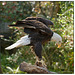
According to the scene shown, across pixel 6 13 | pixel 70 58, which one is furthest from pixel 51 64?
pixel 6 13

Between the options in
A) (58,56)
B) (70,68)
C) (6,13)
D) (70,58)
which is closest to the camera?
(70,58)

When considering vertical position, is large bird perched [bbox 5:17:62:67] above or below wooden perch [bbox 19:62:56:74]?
above

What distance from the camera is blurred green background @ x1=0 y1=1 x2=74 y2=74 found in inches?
151

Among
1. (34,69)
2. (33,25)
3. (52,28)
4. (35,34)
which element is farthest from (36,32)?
(52,28)

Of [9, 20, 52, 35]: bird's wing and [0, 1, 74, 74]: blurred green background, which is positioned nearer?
[9, 20, 52, 35]: bird's wing

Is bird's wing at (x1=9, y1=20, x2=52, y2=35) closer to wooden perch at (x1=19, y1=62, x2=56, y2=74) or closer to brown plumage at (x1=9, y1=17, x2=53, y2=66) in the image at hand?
brown plumage at (x1=9, y1=17, x2=53, y2=66)

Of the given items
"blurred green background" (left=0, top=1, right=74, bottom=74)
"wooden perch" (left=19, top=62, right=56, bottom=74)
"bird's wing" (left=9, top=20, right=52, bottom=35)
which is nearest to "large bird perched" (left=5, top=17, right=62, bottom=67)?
"bird's wing" (left=9, top=20, right=52, bottom=35)

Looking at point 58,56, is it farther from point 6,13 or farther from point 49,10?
point 6,13

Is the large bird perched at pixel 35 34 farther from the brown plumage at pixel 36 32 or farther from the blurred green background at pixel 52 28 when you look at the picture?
the blurred green background at pixel 52 28

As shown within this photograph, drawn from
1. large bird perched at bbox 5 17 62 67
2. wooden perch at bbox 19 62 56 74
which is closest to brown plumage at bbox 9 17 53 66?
large bird perched at bbox 5 17 62 67

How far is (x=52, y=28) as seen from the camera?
164 inches

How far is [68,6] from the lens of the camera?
4.05 m

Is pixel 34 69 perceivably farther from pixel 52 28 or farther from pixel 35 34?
pixel 52 28

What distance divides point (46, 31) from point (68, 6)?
1.97 meters
